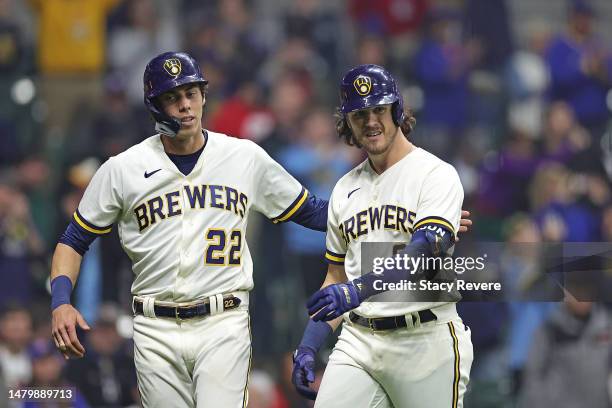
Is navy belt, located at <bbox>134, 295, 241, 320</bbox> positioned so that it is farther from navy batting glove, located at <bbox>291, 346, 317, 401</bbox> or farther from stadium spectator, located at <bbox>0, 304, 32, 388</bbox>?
stadium spectator, located at <bbox>0, 304, 32, 388</bbox>

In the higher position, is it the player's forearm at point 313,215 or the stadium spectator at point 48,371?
the player's forearm at point 313,215

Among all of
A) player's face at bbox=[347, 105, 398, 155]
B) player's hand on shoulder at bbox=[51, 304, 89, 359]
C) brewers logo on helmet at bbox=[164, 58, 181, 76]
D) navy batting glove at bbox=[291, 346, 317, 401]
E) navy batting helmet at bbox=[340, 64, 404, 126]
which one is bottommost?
navy batting glove at bbox=[291, 346, 317, 401]

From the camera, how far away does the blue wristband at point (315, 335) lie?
20.1ft

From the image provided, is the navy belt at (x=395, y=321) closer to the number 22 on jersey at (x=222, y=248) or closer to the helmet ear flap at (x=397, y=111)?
the number 22 on jersey at (x=222, y=248)

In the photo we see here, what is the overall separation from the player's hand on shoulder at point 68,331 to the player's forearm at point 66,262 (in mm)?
299

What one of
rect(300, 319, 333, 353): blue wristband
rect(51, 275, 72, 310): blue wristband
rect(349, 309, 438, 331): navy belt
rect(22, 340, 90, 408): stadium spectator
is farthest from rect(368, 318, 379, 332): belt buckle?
rect(22, 340, 90, 408): stadium spectator

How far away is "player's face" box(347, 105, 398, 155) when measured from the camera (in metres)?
5.99

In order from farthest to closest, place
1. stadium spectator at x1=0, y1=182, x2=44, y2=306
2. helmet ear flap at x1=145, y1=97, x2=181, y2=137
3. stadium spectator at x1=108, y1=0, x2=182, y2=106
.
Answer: stadium spectator at x1=108, y1=0, x2=182, y2=106 → stadium spectator at x1=0, y1=182, x2=44, y2=306 → helmet ear flap at x1=145, y1=97, x2=181, y2=137

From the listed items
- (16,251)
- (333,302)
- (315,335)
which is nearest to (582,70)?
(16,251)

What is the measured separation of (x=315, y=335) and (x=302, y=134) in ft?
15.9

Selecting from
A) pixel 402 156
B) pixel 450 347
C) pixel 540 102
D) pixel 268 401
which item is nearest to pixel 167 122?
pixel 402 156

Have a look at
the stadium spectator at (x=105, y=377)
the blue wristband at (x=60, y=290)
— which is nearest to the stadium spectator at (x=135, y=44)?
the stadium spectator at (x=105, y=377)

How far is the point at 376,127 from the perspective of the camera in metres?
6.00

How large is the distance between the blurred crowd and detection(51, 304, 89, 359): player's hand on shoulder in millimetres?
2386
